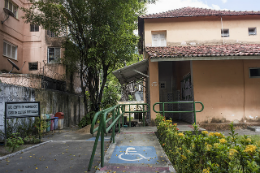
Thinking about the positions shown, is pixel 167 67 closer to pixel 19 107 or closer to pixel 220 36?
pixel 220 36

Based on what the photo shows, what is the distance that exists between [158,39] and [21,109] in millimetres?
8218

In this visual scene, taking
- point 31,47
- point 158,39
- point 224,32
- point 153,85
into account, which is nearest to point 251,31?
point 224,32

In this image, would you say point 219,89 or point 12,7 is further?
point 12,7

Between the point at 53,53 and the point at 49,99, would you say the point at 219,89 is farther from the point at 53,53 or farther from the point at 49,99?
the point at 53,53

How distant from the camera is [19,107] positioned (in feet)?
20.4

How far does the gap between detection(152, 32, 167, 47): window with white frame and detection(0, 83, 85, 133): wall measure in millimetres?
7039

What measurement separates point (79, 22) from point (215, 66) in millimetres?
7689

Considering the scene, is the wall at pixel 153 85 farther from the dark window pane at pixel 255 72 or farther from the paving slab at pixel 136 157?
the dark window pane at pixel 255 72

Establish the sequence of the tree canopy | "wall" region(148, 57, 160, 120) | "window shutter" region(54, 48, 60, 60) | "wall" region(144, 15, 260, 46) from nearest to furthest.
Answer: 1. "wall" region(148, 57, 160, 120)
2. the tree canopy
3. "wall" region(144, 15, 260, 46)
4. "window shutter" region(54, 48, 60, 60)

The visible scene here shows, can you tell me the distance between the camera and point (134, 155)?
4121 mm

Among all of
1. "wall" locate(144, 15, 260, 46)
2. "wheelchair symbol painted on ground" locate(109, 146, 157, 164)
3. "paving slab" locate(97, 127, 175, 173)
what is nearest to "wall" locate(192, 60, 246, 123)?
"wall" locate(144, 15, 260, 46)

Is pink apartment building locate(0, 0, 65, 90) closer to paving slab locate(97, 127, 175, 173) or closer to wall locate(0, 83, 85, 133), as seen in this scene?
wall locate(0, 83, 85, 133)

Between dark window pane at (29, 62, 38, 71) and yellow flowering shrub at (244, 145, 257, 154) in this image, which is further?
dark window pane at (29, 62, 38, 71)

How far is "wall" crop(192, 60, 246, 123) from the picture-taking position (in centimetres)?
852
